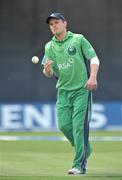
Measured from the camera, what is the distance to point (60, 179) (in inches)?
391

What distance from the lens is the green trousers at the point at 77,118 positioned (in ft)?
35.2

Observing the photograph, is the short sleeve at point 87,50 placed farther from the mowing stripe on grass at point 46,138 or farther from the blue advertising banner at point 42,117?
the blue advertising banner at point 42,117

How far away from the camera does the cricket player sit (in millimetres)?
10742

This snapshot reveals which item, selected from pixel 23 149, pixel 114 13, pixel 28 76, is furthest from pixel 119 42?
pixel 23 149

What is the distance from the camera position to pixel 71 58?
10.8 m

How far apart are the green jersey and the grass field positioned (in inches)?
46.4

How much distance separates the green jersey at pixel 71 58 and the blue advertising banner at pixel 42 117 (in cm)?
955

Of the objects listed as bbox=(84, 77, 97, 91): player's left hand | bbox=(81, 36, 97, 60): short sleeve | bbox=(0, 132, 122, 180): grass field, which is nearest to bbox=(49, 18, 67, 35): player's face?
bbox=(81, 36, 97, 60): short sleeve

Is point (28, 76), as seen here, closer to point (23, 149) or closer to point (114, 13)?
point (114, 13)

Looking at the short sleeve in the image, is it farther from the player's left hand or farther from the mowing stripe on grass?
the mowing stripe on grass

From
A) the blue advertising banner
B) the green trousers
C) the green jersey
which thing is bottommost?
the blue advertising banner

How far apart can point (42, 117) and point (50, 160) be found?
7.30 metres

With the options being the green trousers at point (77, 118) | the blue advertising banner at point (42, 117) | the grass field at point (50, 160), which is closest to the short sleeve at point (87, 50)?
the green trousers at point (77, 118)

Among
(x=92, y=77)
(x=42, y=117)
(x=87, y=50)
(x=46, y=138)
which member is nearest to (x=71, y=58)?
(x=87, y=50)
